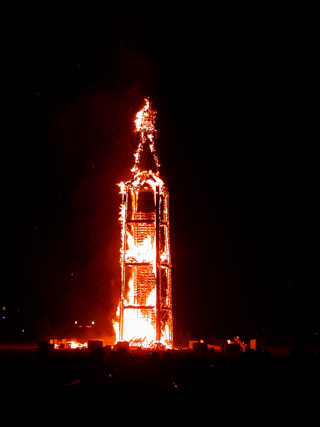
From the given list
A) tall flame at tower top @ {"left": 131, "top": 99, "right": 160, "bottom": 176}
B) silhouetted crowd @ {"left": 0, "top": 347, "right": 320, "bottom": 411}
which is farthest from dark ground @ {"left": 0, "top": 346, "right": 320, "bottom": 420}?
tall flame at tower top @ {"left": 131, "top": 99, "right": 160, "bottom": 176}

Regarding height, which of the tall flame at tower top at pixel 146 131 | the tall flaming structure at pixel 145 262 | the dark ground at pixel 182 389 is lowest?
the dark ground at pixel 182 389

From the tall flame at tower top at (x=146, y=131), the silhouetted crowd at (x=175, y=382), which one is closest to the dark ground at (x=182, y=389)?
the silhouetted crowd at (x=175, y=382)

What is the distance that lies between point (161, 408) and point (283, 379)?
2.28 meters

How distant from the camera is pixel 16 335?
48.3 metres

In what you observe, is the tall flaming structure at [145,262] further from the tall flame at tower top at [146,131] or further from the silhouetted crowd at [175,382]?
the silhouetted crowd at [175,382]

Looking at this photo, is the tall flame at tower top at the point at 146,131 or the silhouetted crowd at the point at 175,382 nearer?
the silhouetted crowd at the point at 175,382

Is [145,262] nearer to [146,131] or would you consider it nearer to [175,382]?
[146,131]

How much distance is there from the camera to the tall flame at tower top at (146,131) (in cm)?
3569

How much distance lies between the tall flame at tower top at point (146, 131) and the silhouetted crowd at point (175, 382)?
89.0 ft

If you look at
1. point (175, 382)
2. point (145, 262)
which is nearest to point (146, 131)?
point (145, 262)

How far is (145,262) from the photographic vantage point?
32.8 meters

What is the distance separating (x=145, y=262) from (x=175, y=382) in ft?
79.3

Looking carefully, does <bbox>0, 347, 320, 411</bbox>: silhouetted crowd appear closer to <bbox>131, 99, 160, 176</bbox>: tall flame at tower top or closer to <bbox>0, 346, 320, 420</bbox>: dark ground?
<bbox>0, 346, 320, 420</bbox>: dark ground

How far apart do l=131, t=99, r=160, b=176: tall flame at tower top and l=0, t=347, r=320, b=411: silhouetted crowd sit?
27.1 m
